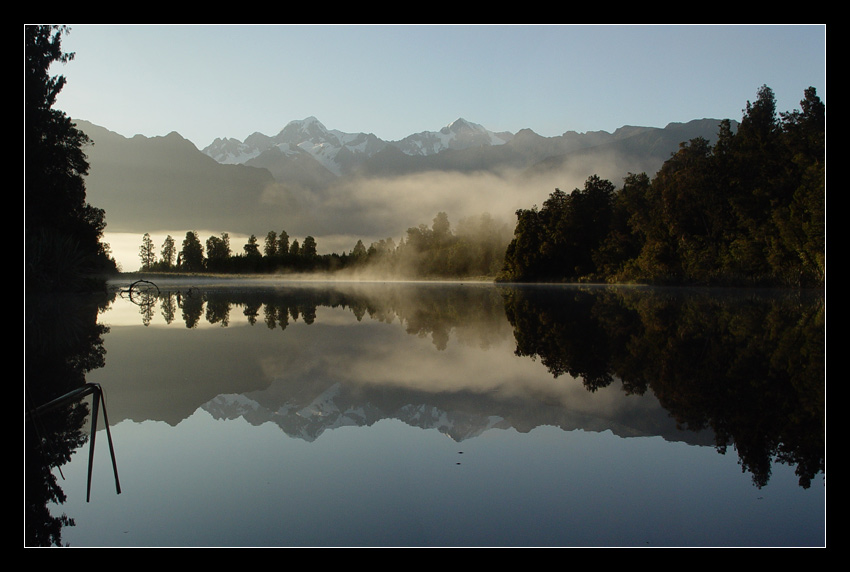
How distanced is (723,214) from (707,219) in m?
1.85

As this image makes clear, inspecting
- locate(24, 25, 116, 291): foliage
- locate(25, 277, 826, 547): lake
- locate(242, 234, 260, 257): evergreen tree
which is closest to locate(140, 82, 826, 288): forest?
locate(25, 277, 826, 547): lake

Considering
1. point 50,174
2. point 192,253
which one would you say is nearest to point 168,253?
point 192,253

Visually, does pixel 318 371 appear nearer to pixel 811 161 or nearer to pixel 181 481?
pixel 181 481

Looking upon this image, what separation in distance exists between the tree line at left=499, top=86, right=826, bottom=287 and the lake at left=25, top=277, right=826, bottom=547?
84.7ft

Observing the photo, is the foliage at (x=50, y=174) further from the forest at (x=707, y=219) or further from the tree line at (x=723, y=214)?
the tree line at (x=723, y=214)

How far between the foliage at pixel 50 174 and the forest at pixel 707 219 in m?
24.5

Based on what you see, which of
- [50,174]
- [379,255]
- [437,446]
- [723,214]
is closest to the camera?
[437,446]

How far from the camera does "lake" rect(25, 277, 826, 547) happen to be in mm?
2918

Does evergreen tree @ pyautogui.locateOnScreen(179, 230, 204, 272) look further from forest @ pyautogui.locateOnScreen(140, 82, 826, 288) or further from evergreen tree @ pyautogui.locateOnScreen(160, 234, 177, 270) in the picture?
forest @ pyautogui.locateOnScreen(140, 82, 826, 288)

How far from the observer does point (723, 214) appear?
37906 millimetres

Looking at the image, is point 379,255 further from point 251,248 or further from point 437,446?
point 437,446
